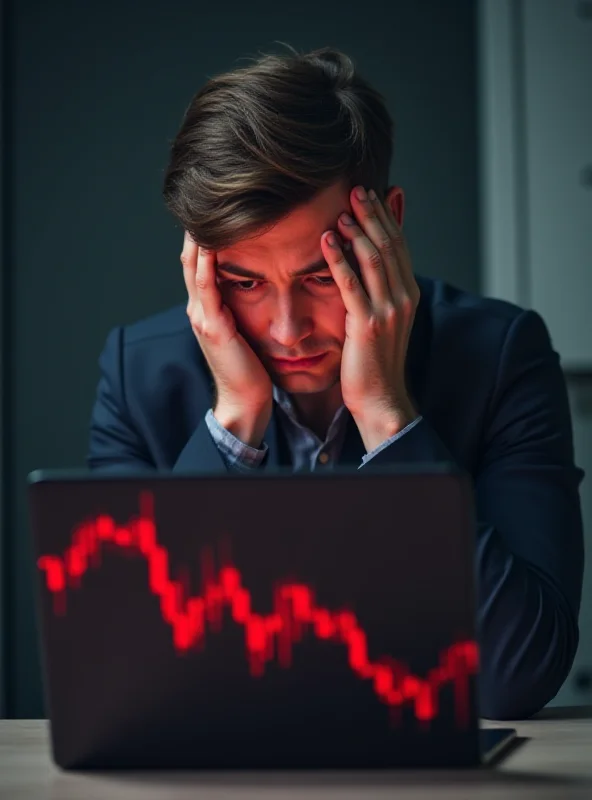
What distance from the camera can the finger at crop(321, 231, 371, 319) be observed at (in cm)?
140

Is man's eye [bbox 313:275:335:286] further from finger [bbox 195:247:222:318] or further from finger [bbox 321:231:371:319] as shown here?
finger [bbox 195:247:222:318]

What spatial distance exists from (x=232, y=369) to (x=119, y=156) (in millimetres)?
1259

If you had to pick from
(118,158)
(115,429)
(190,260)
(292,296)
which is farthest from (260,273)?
(118,158)

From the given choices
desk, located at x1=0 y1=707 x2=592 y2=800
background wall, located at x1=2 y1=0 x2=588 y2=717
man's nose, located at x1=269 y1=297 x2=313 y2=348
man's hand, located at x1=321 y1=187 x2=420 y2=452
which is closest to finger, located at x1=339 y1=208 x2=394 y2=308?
man's hand, located at x1=321 y1=187 x2=420 y2=452

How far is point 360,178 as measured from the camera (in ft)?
A: 4.80

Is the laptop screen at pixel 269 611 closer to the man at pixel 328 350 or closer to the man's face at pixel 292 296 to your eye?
the man at pixel 328 350

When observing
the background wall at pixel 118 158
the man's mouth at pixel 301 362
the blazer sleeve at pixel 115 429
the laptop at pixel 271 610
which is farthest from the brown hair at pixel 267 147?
the background wall at pixel 118 158

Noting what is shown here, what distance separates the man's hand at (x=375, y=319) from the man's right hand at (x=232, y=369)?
0.11m

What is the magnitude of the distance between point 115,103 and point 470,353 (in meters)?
1.38

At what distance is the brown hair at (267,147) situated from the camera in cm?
135

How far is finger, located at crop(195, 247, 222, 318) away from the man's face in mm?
12

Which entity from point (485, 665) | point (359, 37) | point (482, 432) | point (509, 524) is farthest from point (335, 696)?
point (359, 37)

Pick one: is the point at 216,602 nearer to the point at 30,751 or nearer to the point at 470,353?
the point at 30,751

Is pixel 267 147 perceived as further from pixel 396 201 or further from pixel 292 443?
pixel 292 443
